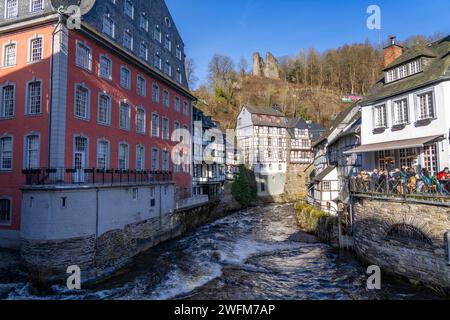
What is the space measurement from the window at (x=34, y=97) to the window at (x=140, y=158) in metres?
7.42

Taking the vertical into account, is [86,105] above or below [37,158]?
above

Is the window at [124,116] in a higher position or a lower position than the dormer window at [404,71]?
lower

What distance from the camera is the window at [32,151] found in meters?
14.9

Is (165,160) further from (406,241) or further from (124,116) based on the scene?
(406,241)

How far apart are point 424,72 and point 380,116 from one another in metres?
3.28

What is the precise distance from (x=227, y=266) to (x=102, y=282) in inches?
245

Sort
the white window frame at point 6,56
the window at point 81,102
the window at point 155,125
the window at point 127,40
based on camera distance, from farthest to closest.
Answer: the window at point 155,125
the window at point 127,40
the window at point 81,102
the white window frame at point 6,56

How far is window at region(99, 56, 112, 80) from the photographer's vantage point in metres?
17.8

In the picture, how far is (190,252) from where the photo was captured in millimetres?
18203

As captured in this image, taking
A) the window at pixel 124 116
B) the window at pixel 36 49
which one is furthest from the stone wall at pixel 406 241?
the window at pixel 36 49

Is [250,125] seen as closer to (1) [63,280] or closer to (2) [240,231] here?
(2) [240,231]

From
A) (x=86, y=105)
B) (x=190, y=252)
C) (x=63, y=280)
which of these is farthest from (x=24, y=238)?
(x=190, y=252)

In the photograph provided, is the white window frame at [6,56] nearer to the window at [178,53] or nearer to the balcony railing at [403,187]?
the window at [178,53]

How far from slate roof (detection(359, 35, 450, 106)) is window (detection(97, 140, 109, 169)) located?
16965 mm
